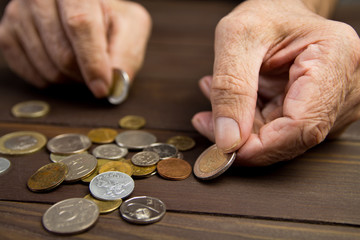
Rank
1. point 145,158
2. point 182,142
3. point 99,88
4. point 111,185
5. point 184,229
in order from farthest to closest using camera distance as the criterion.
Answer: point 99,88, point 182,142, point 145,158, point 111,185, point 184,229

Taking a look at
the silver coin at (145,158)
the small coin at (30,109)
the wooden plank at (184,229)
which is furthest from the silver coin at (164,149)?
the small coin at (30,109)

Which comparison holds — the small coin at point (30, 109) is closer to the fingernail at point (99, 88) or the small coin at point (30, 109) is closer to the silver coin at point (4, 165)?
the fingernail at point (99, 88)

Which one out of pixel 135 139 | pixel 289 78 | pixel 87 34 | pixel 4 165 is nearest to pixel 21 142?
pixel 4 165

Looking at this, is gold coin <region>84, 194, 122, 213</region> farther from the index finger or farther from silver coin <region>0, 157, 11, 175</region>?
the index finger

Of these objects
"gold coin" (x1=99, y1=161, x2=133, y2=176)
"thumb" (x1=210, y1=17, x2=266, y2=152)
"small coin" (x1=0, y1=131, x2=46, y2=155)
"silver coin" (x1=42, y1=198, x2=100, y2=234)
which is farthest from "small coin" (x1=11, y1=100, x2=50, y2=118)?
"thumb" (x1=210, y1=17, x2=266, y2=152)

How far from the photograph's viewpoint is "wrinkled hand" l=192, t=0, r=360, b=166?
83 cm

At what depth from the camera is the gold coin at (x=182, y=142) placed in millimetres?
1045

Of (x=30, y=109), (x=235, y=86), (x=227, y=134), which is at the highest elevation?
(x=235, y=86)

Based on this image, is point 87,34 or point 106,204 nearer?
point 106,204

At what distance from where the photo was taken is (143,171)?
906 mm

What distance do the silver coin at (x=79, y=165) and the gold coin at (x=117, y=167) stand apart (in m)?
0.03

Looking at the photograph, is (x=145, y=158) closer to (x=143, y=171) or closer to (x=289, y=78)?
(x=143, y=171)

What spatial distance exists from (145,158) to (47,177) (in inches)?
10.2

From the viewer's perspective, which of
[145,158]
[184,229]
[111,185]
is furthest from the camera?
[145,158]
